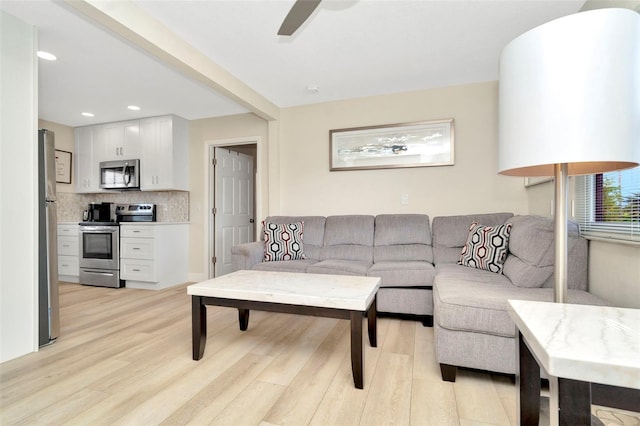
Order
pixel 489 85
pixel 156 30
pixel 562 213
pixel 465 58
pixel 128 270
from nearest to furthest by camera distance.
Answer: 1. pixel 562 213
2. pixel 156 30
3. pixel 465 58
4. pixel 489 85
5. pixel 128 270

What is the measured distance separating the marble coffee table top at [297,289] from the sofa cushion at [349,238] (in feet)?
3.66

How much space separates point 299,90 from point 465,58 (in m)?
1.71

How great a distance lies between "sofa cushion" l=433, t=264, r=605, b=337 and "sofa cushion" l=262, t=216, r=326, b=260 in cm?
170

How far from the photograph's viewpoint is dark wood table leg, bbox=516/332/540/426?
2.70 ft

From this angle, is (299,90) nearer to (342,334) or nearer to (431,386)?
(342,334)

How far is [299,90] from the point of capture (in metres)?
3.46

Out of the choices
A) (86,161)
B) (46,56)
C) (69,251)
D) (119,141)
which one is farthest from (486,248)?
(86,161)

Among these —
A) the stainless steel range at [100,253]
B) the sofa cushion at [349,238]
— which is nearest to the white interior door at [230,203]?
the stainless steel range at [100,253]

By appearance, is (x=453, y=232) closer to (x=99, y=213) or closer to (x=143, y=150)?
(x=143, y=150)

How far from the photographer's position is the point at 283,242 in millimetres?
3342

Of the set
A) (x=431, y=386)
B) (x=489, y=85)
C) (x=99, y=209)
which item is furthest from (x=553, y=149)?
(x=99, y=209)

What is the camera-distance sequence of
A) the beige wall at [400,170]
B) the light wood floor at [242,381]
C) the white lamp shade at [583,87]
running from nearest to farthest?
the white lamp shade at [583,87] < the light wood floor at [242,381] < the beige wall at [400,170]

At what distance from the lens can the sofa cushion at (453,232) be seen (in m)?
2.95

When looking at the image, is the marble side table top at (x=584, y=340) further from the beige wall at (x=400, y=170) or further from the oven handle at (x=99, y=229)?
the oven handle at (x=99, y=229)
